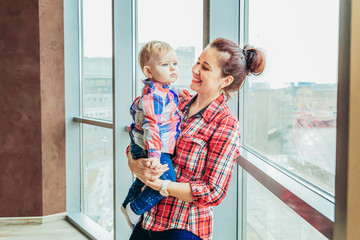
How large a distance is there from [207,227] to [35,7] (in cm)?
363

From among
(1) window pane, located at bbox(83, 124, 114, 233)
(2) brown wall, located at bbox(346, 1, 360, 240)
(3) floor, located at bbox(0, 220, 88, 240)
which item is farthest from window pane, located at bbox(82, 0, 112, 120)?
(2) brown wall, located at bbox(346, 1, 360, 240)

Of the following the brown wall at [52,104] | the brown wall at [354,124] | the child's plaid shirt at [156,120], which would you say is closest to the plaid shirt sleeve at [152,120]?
the child's plaid shirt at [156,120]

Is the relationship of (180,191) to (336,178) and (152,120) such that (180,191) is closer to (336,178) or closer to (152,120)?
(152,120)

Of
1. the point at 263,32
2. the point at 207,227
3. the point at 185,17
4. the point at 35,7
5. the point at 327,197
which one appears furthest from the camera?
the point at 35,7

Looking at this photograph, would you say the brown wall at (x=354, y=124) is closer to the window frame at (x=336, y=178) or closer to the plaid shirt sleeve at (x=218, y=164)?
the window frame at (x=336, y=178)

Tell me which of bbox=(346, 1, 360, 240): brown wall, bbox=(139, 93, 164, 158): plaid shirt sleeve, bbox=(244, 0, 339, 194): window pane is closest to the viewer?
bbox=(346, 1, 360, 240): brown wall

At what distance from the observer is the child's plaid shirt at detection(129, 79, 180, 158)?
4.51 feet

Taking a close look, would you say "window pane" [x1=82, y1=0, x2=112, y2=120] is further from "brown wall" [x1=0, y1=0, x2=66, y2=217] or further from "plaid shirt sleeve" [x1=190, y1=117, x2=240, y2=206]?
"plaid shirt sleeve" [x1=190, y1=117, x2=240, y2=206]

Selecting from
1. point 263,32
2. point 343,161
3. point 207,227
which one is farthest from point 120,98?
point 343,161

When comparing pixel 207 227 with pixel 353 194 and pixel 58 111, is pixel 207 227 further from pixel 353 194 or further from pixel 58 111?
pixel 58 111

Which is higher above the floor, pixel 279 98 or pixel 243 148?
pixel 279 98

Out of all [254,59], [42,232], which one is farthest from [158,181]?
[42,232]

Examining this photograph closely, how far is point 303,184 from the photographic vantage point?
1.27 metres

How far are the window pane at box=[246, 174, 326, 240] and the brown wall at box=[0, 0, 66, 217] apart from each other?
113 inches
